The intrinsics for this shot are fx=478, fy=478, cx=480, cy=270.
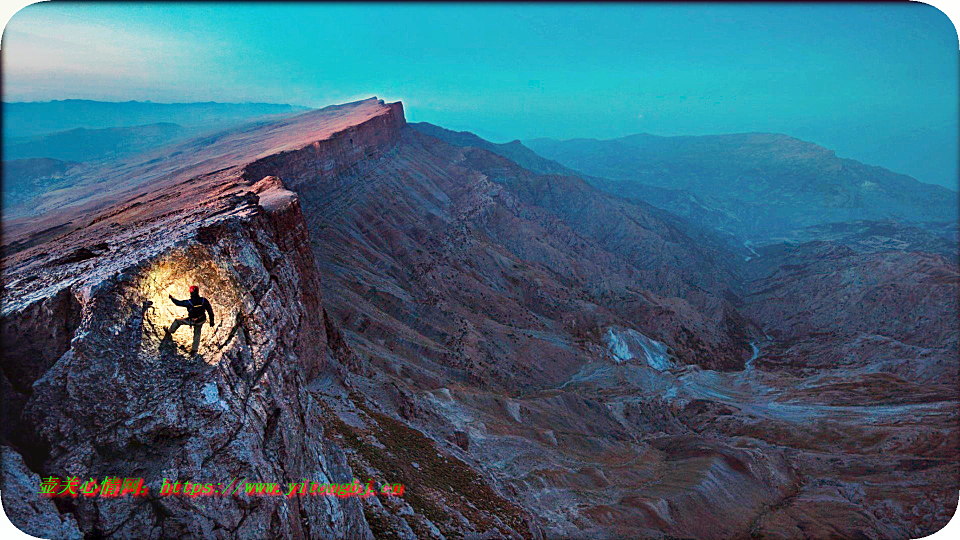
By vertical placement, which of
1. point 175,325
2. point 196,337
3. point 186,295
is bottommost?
point 196,337

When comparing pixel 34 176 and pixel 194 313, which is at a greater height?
pixel 34 176

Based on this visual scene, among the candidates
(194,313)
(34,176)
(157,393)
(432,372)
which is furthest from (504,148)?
(157,393)

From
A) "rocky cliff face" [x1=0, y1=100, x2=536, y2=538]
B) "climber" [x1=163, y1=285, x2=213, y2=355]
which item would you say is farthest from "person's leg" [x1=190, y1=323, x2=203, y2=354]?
"rocky cliff face" [x1=0, y1=100, x2=536, y2=538]

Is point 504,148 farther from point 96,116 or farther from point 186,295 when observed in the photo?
point 186,295

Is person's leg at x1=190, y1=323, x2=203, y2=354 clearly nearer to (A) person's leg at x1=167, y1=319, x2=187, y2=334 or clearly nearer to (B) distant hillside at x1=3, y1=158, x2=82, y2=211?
(A) person's leg at x1=167, y1=319, x2=187, y2=334

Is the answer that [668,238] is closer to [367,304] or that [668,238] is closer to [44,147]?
[367,304]

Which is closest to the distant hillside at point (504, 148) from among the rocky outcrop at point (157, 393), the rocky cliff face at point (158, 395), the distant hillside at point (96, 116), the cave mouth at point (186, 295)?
the distant hillside at point (96, 116)
